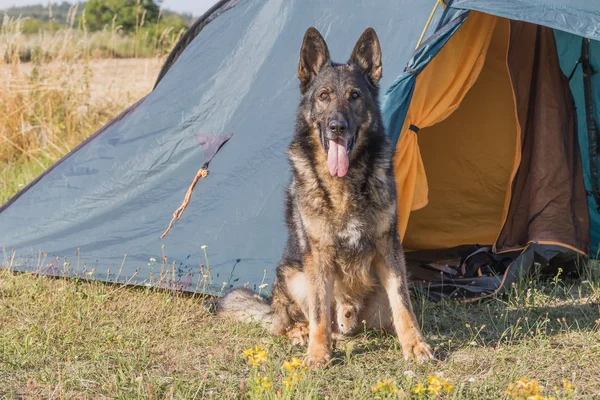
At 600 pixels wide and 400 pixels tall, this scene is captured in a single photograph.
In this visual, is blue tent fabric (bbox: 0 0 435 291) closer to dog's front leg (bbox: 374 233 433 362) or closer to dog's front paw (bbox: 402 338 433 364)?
dog's front leg (bbox: 374 233 433 362)

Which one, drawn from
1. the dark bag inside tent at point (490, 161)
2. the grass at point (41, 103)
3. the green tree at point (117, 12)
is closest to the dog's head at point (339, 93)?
the dark bag inside tent at point (490, 161)

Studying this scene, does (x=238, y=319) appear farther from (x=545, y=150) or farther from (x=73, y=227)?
(x=545, y=150)

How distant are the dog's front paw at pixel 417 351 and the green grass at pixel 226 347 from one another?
4 centimetres

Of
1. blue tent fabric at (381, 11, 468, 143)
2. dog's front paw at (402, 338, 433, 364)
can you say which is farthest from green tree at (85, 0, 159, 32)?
dog's front paw at (402, 338, 433, 364)

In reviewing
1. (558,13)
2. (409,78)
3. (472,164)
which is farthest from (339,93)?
(472,164)

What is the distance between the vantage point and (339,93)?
3346mm

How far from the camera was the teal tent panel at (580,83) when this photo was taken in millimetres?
4742

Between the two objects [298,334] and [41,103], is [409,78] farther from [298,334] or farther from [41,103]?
[41,103]

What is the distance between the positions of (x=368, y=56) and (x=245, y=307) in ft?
4.73

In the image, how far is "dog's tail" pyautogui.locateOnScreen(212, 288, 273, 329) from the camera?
3.82 meters

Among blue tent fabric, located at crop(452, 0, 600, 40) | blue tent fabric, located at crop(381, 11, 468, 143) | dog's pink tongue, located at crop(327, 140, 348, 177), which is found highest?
blue tent fabric, located at crop(452, 0, 600, 40)

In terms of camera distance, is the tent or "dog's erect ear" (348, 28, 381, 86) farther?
the tent

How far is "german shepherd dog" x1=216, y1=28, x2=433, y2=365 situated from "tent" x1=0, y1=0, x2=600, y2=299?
20.6 inches

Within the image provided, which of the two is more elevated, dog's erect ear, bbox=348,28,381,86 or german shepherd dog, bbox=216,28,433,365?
dog's erect ear, bbox=348,28,381,86
